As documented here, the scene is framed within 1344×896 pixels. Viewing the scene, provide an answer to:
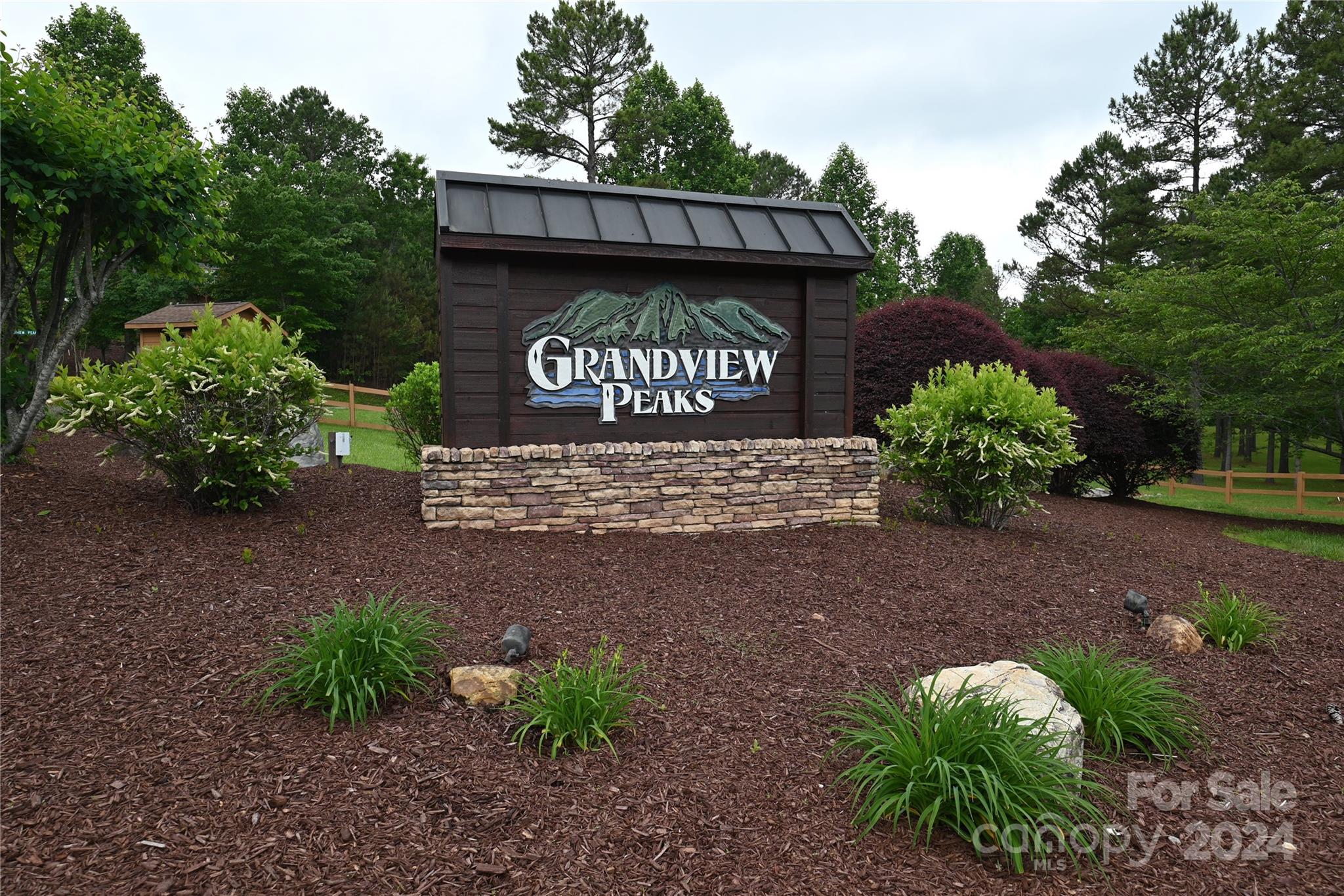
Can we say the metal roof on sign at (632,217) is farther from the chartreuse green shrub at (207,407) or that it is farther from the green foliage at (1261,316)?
the green foliage at (1261,316)

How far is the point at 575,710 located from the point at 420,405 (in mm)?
7017

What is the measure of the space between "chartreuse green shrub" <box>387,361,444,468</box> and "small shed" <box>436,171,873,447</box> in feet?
10.3

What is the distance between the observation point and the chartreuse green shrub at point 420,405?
29.3ft

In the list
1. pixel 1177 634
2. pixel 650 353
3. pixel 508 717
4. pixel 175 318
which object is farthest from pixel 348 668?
pixel 175 318

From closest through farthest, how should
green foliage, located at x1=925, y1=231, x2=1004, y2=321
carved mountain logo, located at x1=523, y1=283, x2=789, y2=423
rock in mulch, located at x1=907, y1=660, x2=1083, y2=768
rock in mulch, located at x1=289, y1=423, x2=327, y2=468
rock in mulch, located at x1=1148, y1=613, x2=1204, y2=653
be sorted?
rock in mulch, located at x1=907, y1=660, x2=1083, y2=768, rock in mulch, located at x1=1148, y1=613, x2=1204, y2=653, carved mountain logo, located at x1=523, y1=283, x2=789, y2=423, rock in mulch, located at x1=289, y1=423, x2=327, y2=468, green foliage, located at x1=925, y1=231, x2=1004, y2=321

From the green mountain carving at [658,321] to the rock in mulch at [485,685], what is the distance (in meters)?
3.43

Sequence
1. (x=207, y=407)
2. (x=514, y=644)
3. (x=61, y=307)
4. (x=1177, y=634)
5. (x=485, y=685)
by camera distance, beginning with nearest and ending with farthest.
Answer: (x=485, y=685)
(x=514, y=644)
(x=1177, y=634)
(x=207, y=407)
(x=61, y=307)

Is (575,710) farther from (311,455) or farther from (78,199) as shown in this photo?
(311,455)

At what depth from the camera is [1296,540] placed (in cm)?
970

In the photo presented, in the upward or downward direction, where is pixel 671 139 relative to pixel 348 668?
upward

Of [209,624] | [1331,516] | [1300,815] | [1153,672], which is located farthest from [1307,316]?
[209,624]

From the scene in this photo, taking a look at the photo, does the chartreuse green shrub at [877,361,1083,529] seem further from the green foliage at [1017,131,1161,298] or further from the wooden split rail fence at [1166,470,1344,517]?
the green foliage at [1017,131,1161,298]

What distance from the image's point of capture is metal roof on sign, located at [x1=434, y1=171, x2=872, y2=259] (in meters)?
5.85

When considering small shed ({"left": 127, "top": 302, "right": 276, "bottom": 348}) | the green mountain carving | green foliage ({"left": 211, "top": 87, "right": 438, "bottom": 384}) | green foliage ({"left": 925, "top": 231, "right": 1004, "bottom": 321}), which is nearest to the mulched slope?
the green mountain carving
